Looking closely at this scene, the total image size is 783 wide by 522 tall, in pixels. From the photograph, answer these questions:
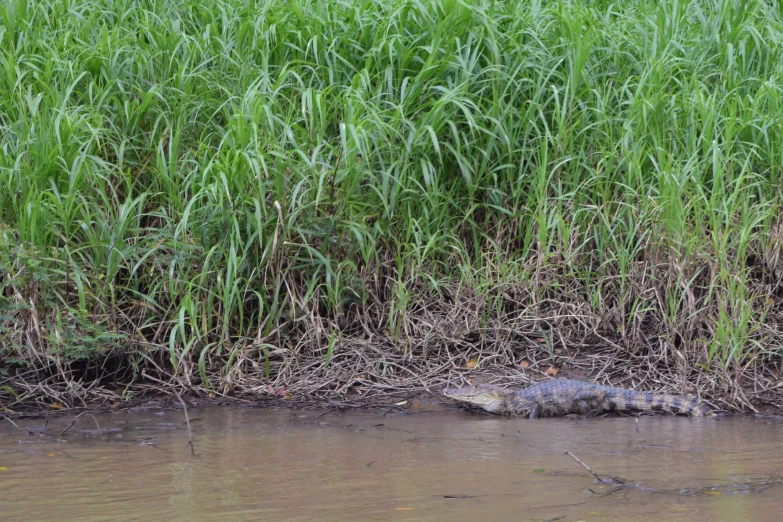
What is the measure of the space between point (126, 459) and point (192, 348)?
1.19m

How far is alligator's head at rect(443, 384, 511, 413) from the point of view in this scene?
14.7 feet

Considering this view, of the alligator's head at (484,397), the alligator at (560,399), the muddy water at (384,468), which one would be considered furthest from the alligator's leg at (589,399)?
the alligator's head at (484,397)

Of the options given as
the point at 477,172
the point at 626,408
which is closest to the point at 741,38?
the point at 477,172

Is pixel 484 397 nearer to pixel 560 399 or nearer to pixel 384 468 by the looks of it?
pixel 560 399

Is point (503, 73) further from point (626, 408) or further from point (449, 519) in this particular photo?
point (449, 519)

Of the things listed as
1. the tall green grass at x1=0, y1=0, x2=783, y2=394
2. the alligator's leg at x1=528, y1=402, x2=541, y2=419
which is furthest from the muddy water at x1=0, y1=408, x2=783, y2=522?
the tall green grass at x1=0, y1=0, x2=783, y2=394

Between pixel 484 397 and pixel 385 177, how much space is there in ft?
4.95

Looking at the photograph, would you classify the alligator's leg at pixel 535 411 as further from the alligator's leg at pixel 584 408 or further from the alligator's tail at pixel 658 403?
the alligator's tail at pixel 658 403

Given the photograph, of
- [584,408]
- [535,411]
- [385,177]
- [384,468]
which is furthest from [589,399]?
[385,177]

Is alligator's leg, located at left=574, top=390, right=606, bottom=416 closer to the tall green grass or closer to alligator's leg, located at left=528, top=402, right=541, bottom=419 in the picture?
alligator's leg, located at left=528, top=402, right=541, bottom=419

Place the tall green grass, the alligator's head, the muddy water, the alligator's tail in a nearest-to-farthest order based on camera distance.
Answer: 1. the muddy water
2. the alligator's tail
3. the alligator's head
4. the tall green grass

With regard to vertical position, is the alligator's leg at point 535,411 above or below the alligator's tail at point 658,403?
below

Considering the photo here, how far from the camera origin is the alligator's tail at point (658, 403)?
4375 mm

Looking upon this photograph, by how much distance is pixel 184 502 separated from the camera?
9.75 ft
